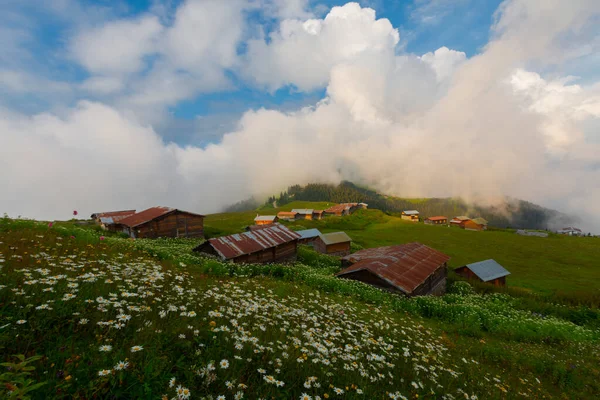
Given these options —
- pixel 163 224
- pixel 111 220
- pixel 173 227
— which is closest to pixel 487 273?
pixel 173 227

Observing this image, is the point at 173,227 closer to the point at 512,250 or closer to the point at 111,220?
the point at 111,220

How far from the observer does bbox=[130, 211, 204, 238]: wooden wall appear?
45188 mm

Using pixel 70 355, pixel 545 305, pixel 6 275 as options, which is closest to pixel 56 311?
pixel 70 355

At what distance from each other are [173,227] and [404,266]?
41.1 metres

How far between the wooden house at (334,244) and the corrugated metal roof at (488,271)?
25443mm

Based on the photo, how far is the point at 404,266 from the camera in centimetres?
2564

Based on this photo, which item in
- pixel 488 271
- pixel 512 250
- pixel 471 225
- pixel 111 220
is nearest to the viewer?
pixel 488 271

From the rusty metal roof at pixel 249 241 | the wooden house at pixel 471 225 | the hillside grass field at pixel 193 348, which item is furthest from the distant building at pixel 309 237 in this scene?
the wooden house at pixel 471 225

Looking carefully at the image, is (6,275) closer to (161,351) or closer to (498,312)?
(161,351)

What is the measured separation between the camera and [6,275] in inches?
201

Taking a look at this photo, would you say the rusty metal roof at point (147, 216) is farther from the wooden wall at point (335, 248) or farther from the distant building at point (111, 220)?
the wooden wall at point (335, 248)

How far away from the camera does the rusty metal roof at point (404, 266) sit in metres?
22.2

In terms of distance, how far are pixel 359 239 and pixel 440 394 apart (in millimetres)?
76617

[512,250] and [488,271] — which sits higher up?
[488,271]
